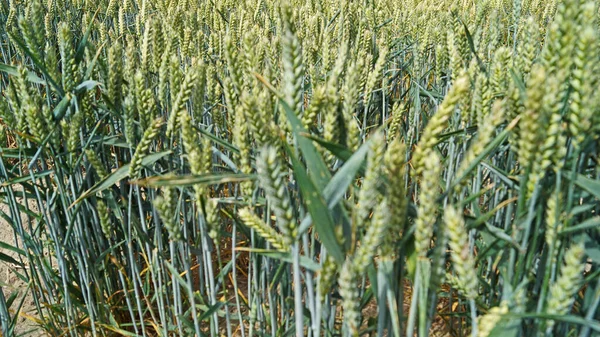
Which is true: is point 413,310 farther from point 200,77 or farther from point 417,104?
point 417,104

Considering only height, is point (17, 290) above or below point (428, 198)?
below

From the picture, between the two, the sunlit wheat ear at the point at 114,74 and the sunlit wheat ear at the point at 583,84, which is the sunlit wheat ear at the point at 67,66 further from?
the sunlit wheat ear at the point at 583,84

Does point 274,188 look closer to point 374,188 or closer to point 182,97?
point 374,188

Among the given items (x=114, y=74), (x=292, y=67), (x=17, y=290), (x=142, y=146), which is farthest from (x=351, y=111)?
(x=17, y=290)

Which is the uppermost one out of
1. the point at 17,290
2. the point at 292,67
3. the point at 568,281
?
the point at 292,67

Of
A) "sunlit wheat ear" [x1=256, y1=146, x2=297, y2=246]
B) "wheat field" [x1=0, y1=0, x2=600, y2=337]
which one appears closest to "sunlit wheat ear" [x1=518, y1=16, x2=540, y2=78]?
"wheat field" [x1=0, y1=0, x2=600, y2=337]

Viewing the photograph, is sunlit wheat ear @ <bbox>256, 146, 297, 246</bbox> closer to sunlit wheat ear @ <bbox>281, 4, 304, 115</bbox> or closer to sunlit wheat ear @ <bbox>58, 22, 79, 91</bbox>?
sunlit wheat ear @ <bbox>281, 4, 304, 115</bbox>

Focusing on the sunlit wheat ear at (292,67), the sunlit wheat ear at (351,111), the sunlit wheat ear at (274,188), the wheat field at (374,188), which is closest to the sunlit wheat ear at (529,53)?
the wheat field at (374,188)

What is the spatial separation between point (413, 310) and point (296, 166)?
0.21m

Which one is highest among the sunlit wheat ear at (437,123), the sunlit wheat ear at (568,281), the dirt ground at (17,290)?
the sunlit wheat ear at (437,123)

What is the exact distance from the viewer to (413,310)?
64 cm

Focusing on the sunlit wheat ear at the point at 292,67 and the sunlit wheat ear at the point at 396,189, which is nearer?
the sunlit wheat ear at the point at 396,189

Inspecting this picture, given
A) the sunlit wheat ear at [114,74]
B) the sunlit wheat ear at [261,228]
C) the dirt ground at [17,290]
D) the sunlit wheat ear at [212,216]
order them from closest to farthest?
the sunlit wheat ear at [261,228]
the sunlit wheat ear at [212,216]
the sunlit wheat ear at [114,74]
the dirt ground at [17,290]

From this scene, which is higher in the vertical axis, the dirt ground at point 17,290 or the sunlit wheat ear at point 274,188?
the sunlit wheat ear at point 274,188
